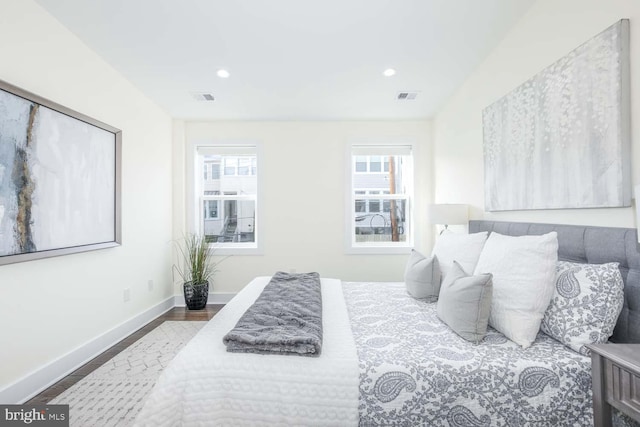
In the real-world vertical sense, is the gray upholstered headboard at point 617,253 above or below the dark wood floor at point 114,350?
above

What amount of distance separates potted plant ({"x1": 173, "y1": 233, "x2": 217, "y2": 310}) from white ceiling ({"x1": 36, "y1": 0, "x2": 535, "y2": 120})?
5.84 feet

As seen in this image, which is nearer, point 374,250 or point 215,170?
point 374,250

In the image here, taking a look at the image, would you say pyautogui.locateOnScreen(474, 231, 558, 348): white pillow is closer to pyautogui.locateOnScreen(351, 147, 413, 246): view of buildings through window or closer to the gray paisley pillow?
the gray paisley pillow

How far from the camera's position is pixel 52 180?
6.66 ft

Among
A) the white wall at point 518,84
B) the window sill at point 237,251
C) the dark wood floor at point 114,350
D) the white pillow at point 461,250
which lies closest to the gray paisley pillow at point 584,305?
the white wall at point 518,84

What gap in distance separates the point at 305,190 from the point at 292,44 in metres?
1.98

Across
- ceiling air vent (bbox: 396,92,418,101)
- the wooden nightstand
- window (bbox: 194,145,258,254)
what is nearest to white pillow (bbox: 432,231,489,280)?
the wooden nightstand

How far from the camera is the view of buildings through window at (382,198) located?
4113 millimetres

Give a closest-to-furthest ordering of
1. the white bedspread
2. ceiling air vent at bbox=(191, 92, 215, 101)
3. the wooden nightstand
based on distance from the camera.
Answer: the wooden nightstand < the white bedspread < ceiling air vent at bbox=(191, 92, 215, 101)

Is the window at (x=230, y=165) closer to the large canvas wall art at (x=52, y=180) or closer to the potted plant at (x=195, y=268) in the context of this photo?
the potted plant at (x=195, y=268)

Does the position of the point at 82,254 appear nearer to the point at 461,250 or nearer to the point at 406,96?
the point at 461,250

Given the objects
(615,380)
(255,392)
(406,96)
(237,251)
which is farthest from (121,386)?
(406,96)

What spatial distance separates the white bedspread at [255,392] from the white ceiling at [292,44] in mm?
2099

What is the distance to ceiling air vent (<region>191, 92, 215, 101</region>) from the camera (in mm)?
3154
